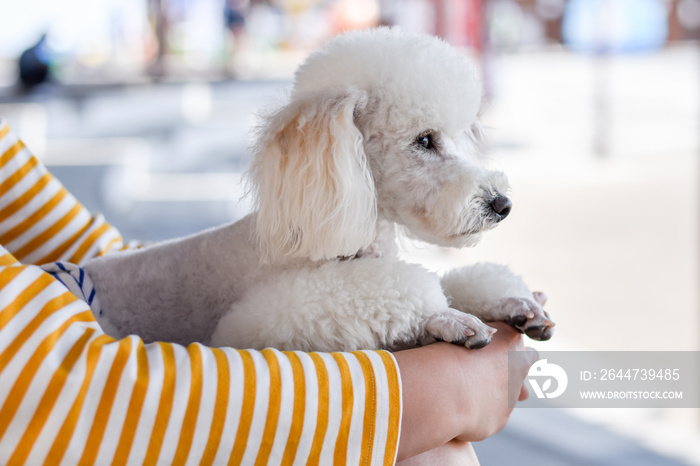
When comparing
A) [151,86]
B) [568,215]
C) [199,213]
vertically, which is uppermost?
[151,86]

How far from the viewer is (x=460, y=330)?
604mm

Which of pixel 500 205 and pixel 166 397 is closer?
pixel 166 397

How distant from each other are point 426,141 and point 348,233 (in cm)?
14

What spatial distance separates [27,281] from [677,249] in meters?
2.92

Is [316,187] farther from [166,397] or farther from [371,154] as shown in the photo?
[166,397]

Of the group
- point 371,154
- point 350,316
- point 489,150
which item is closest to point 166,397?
point 350,316

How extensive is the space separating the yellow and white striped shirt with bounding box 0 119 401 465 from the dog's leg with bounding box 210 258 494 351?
7 cm

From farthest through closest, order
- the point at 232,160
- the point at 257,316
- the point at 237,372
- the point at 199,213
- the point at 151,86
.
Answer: the point at 151,86 < the point at 232,160 < the point at 199,213 < the point at 257,316 < the point at 237,372

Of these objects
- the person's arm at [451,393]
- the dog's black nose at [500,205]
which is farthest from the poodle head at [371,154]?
the person's arm at [451,393]

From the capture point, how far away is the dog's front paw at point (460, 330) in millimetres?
600

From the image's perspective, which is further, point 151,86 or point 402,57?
point 151,86

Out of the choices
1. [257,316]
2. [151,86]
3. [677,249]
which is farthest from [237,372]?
[151,86]

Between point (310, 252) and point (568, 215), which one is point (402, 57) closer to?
point (310, 252)

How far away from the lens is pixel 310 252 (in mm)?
650
